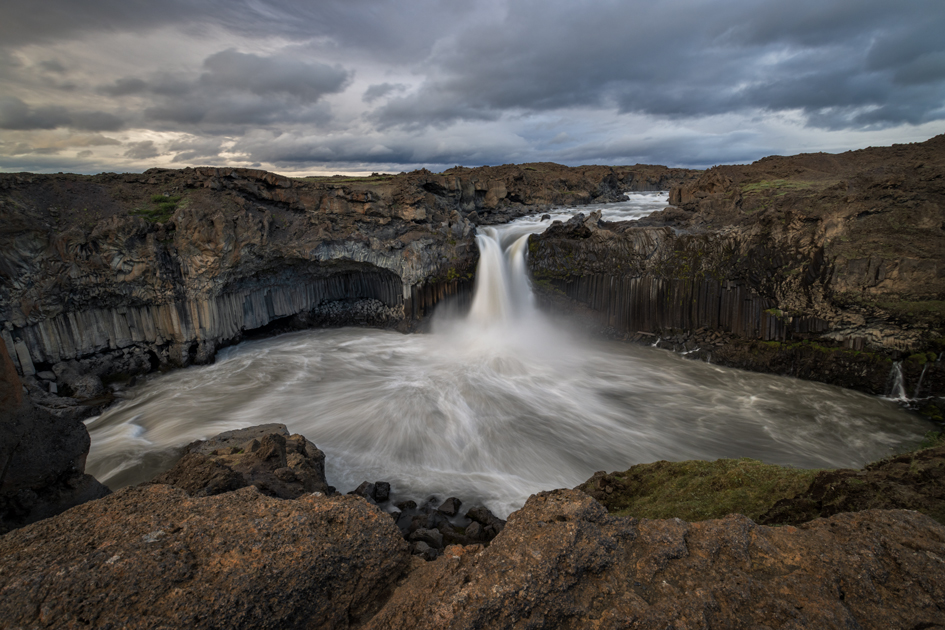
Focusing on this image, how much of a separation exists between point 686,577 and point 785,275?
17164 mm

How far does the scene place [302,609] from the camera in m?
3.12

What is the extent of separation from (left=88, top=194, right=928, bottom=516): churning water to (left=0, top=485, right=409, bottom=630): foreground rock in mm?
5950

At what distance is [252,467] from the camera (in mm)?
7121

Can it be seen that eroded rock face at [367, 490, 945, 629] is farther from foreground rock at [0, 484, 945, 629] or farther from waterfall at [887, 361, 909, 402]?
waterfall at [887, 361, 909, 402]

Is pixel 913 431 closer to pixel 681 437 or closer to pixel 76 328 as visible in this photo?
pixel 681 437

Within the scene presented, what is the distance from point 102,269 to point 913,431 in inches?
1108

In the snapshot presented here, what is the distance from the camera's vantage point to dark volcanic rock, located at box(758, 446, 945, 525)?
4.20 metres

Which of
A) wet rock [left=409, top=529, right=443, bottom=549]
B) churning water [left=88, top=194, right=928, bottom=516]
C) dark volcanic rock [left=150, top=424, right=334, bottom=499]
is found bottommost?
churning water [left=88, top=194, right=928, bottom=516]

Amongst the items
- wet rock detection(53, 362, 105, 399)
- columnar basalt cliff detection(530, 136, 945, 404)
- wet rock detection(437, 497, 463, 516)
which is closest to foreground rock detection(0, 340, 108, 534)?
wet rock detection(437, 497, 463, 516)

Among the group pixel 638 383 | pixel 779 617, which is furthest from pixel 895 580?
pixel 638 383

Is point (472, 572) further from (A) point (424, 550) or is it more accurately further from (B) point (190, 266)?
(B) point (190, 266)

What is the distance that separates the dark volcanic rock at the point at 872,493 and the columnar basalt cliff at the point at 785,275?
39.1ft

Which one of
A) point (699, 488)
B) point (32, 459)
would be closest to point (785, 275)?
point (699, 488)

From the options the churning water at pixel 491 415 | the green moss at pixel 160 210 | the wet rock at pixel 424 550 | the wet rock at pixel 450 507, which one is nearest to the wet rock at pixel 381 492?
the churning water at pixel 491 415
